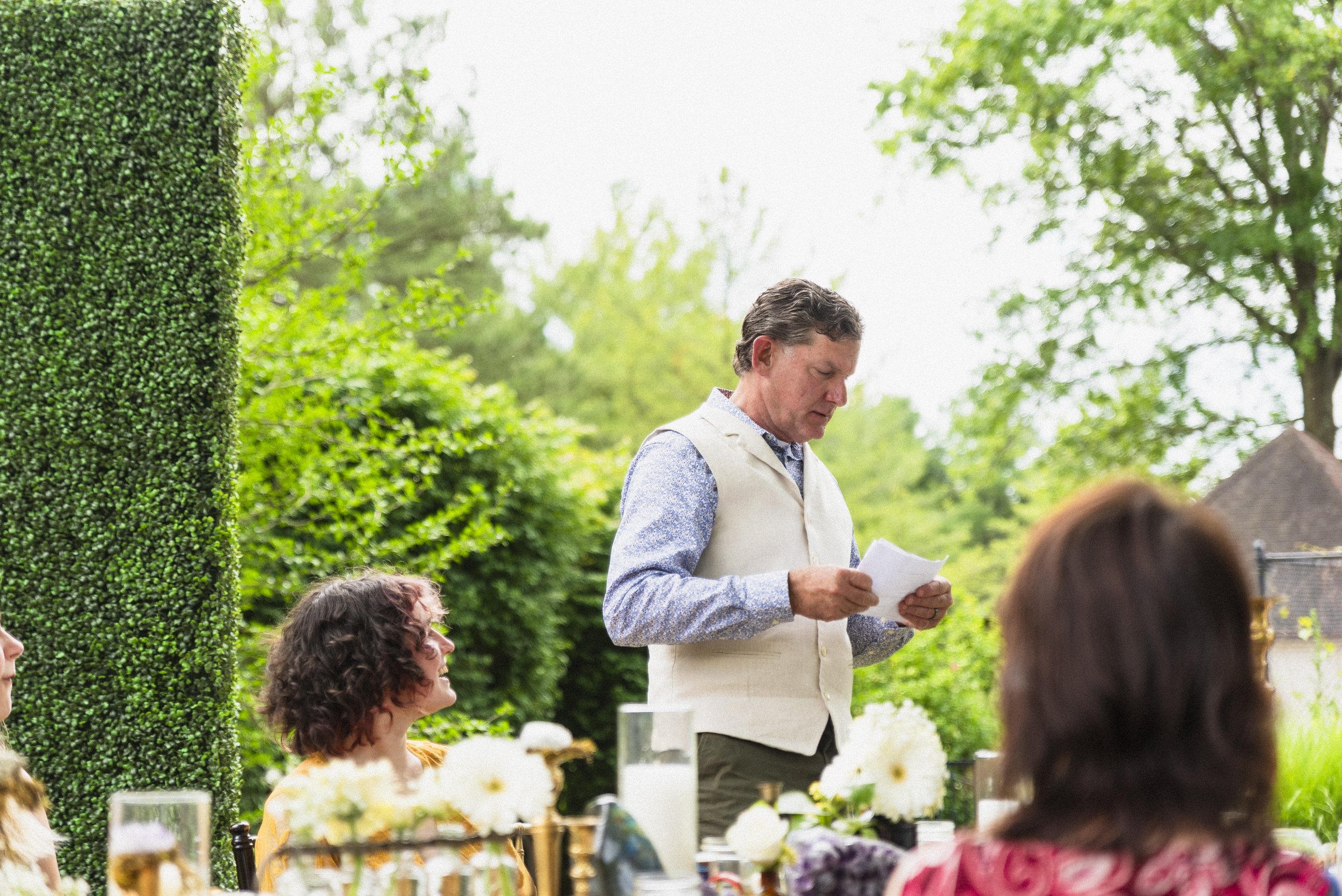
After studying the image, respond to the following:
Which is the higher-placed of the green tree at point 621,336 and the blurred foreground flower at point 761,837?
the green tree at point 621,336

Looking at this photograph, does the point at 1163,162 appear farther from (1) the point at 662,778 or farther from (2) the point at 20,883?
(2) the point at 20,883

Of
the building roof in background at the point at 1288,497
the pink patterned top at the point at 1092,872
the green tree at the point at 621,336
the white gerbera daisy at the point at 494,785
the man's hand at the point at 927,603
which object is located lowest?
the pink patterned top at the point at 1092,872

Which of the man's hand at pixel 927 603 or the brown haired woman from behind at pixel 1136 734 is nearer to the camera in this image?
the brown haired woman from behind at pixel 1136 734

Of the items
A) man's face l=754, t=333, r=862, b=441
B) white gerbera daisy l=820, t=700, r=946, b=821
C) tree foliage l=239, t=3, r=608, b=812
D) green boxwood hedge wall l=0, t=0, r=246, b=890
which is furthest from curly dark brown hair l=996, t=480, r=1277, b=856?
tree foliage l=239, t=3, r=608, b=812

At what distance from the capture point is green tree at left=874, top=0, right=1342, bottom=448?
32.9ft

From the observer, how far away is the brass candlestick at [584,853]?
1.33 metres

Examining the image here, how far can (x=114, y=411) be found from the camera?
394 cm

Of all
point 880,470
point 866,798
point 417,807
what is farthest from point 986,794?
point 880,470

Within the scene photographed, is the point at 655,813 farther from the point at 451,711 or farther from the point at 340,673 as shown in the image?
the point at 451,711

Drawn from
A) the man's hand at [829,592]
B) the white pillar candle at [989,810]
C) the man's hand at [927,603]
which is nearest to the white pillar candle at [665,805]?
the white pillar candle at [989,810]

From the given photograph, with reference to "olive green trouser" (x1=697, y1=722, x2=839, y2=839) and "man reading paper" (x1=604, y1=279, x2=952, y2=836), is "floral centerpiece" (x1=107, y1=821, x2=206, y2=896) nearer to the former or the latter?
"man reading paper" (x1=604, y1=279, x2=952, y2=836)

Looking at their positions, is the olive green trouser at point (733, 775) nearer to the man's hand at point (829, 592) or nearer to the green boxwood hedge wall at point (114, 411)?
the man's hand at point (829, 592)

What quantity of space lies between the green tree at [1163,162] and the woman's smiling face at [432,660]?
9172mm

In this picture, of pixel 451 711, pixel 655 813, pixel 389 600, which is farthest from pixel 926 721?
pixel 451 711
